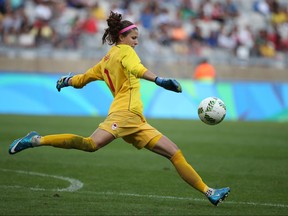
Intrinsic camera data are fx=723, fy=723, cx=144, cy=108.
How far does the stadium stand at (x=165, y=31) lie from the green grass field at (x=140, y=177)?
703cm

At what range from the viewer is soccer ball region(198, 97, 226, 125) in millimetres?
8789

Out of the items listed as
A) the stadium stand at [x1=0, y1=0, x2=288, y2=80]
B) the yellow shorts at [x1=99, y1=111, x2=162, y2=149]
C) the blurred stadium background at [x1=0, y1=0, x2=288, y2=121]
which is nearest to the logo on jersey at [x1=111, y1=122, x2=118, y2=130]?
the yellow shorts at [x1=99, y1=111, x2=162, y2=149]

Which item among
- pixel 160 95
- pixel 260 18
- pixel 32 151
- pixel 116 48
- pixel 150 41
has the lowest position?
pixel 32 151

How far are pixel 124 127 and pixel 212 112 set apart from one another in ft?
3.76

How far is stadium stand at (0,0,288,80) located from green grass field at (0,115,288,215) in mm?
7028

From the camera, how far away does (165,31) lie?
27.6 m

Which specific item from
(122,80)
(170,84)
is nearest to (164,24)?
(122,80)

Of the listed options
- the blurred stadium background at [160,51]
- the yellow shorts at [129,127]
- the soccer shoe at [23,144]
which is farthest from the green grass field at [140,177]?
the blurred stadium background at [160,51]

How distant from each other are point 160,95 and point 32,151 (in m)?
9.07

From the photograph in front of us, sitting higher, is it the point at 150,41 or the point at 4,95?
the point at 150,41

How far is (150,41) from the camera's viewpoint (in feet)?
87.9

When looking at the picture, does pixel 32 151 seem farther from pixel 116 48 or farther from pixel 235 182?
pixel 116 48

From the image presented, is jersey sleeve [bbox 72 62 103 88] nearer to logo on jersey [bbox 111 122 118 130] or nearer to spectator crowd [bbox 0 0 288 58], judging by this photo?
logo on jersey [bbox 111 122 118 130]

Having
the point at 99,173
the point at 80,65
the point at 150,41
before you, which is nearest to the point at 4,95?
the point at 80,65
